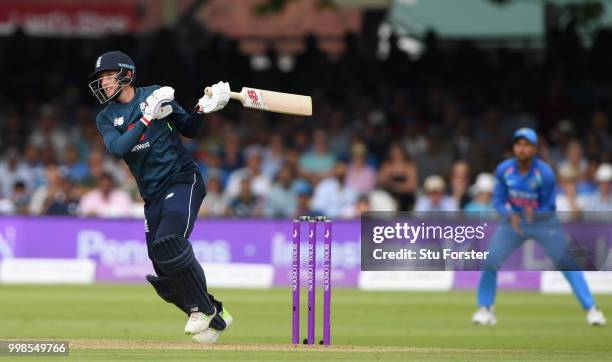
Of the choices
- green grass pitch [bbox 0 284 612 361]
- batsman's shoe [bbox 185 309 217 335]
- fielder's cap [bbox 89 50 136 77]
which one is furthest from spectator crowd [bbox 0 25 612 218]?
fielder's cap [bbox 89 50 136 77]

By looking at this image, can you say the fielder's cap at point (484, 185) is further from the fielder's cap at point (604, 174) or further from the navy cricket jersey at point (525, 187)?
the navy cricket jersey at point (525, 187)

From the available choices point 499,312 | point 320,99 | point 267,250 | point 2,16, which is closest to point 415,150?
point 320,99

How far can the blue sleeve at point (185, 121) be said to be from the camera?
8570mm

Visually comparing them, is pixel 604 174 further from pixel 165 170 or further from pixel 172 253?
pixel 172 253

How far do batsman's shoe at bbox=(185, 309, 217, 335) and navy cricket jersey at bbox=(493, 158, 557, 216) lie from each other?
130 inches

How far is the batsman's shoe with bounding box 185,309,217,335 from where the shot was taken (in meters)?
8.61

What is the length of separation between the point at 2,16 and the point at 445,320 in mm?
11510

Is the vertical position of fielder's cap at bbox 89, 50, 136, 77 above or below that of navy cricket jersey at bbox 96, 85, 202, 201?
above

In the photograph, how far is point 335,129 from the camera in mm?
17750

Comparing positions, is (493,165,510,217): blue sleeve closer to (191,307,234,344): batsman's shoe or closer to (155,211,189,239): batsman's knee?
(191,307,234,344): batsman's shoe

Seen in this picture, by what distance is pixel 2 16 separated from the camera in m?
20.7

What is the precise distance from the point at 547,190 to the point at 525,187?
0.18 m

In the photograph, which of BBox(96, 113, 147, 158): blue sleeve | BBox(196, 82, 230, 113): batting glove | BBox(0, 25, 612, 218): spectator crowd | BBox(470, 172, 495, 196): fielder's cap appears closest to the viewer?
BBox(96, 113, 147, 158): blue sleeve

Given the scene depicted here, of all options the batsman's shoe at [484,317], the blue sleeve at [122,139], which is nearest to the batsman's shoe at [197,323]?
the blue sleeve at [122,139]
